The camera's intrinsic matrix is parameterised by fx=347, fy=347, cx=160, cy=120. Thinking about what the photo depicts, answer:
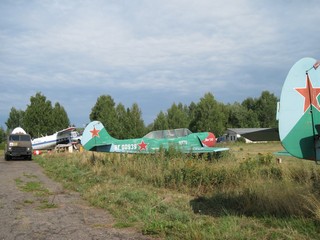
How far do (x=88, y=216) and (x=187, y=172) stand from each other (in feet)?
12.2

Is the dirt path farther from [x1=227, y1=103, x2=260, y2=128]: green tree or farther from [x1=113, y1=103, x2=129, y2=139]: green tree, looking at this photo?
[x1=227, y1=103, x2=260, y2=128]: green tree

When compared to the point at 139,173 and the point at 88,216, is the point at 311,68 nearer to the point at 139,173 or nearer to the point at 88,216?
the point at 88,216

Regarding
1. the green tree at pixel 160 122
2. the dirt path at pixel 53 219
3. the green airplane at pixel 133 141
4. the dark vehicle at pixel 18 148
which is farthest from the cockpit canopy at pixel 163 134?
the green tree at pixel 160 122

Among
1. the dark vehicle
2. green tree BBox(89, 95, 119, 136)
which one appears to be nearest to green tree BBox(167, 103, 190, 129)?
green tree BBox(89, 95, 119, 136)

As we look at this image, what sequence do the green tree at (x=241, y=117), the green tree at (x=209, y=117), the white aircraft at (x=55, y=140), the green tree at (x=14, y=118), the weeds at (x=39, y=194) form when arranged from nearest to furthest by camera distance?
the weeds at (x=39, y=194) < the white aircraft at (x=55, y=140) < the green tree at (x=209, y=117) < the green tree at (x=241, y=117) < the green tree at (x=14, y=118)

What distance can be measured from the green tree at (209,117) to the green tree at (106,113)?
67.7 ft

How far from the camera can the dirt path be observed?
19.1 ft

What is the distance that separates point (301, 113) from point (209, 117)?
6826 centimetres

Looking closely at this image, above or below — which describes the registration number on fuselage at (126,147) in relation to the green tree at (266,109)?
below

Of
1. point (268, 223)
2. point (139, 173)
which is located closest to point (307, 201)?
point (268, 223)

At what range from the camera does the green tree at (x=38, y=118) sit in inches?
2118

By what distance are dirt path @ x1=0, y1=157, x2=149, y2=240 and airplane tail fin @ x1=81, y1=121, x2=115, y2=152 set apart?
31.6 ft

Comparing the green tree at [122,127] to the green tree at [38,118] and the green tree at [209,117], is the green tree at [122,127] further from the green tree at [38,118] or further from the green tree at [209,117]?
the green tree at [209,117]

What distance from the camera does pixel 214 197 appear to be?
799cm
